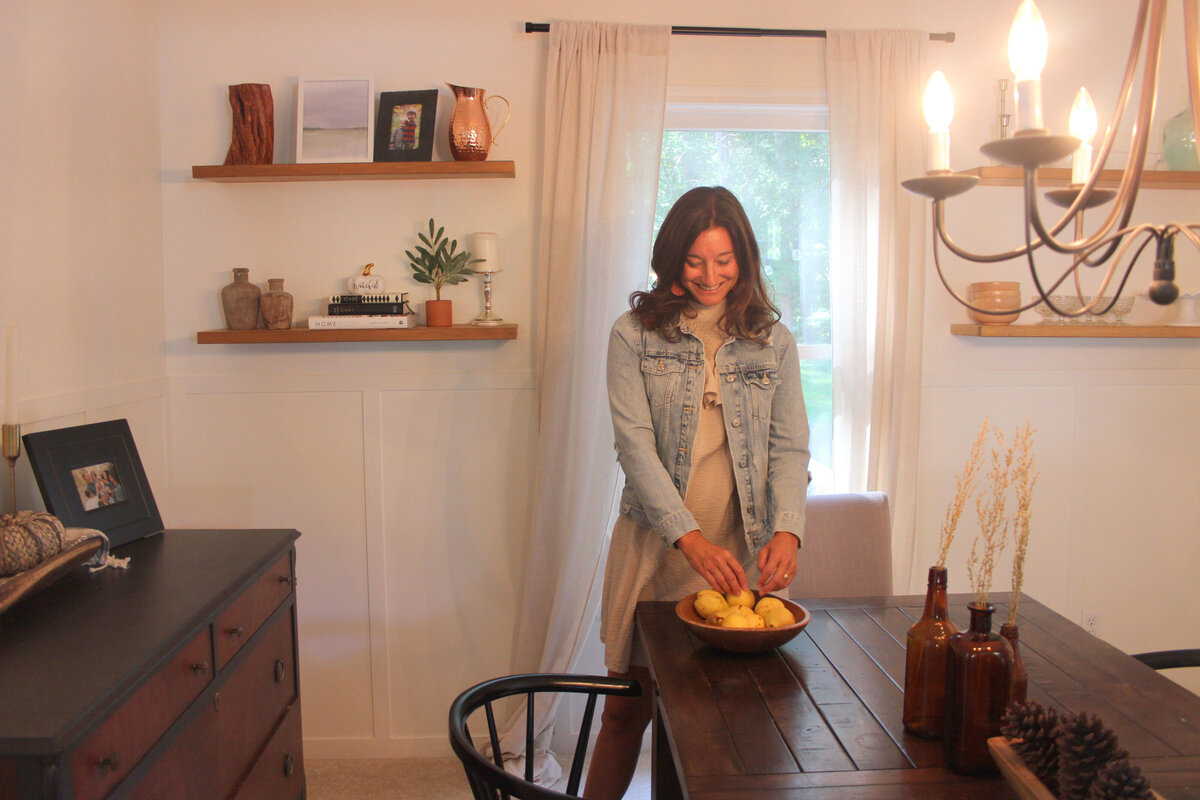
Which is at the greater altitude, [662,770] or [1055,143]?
[1055,143]

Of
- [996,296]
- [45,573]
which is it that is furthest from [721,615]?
[996,296]

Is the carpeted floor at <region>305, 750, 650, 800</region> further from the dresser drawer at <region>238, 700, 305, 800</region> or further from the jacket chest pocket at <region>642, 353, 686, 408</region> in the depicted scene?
the jacket chest pocket at <region>642, 353, 686, 408</region>

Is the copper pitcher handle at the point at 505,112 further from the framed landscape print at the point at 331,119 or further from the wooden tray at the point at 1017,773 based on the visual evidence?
the wooden tray at the point at 1017,773

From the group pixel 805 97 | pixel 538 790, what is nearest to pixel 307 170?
pixel 805 97

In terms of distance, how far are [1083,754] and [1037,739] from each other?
0.09m

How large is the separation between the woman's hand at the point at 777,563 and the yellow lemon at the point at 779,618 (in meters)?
0.15

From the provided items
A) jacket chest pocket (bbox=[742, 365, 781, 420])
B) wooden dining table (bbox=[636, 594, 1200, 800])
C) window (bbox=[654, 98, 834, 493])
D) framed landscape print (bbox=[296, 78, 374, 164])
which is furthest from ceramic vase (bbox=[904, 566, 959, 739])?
framed landscape print (bbox=[296, 78, 374, 164])

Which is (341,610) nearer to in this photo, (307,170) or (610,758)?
(610,758)

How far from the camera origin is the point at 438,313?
2.60 m

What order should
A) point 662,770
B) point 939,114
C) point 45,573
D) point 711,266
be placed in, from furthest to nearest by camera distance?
1. point 711,266
2. point 662,770
3. point 45,573
4. point 939,114

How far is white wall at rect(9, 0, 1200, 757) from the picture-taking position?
263cm

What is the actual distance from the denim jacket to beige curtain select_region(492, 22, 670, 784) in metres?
0.60

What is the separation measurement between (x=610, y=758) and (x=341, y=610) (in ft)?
3.71

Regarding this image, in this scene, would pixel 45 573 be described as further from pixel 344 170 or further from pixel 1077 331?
pixel 1077 331
